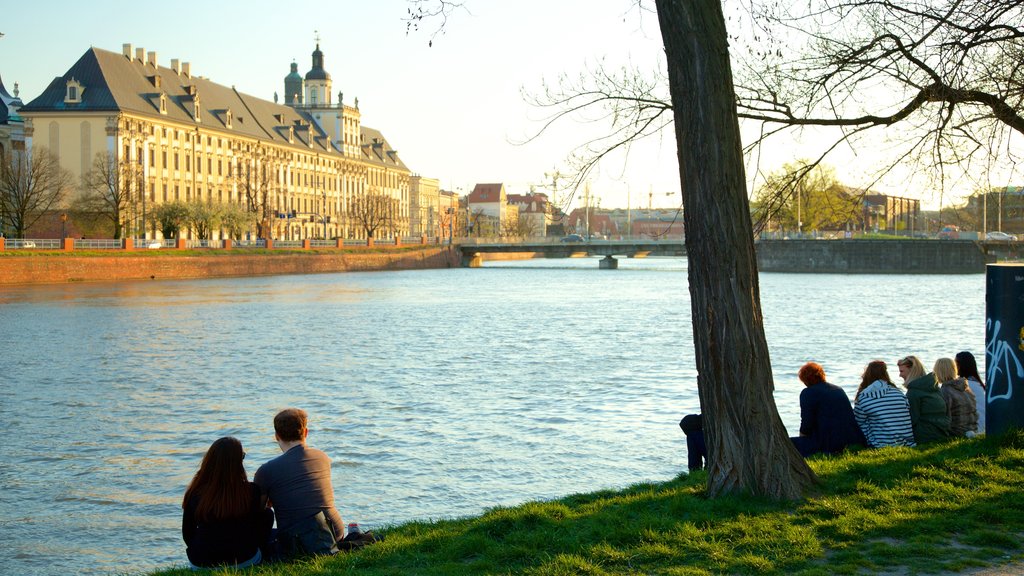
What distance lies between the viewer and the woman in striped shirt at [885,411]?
10.9m

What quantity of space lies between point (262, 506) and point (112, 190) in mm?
80611

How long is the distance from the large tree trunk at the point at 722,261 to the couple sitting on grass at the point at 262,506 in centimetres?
302

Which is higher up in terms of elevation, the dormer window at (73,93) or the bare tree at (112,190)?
the dormer window at (73,93)

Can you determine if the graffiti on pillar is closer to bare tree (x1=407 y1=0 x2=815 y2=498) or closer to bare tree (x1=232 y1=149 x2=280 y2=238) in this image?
bare tree (x1=407 y1=0 x2=815 y2=498)

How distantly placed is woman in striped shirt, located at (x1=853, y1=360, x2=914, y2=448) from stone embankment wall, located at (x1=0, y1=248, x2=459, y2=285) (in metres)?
56.0

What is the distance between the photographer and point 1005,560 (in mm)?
7051

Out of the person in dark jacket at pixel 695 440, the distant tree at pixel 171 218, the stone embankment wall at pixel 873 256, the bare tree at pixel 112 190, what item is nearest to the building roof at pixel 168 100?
the bare tree at pixel 112 190

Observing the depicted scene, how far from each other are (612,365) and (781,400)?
749 cm

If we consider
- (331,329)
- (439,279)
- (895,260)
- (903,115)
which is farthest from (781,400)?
(895,260)

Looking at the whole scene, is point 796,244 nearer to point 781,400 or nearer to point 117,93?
point 117,93

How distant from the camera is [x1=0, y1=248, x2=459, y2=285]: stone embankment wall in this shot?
200ft

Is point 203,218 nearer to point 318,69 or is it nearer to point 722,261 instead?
point 318,69

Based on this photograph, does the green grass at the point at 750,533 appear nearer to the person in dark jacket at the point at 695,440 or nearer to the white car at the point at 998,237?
the person in dark jacket at the point at 695,440

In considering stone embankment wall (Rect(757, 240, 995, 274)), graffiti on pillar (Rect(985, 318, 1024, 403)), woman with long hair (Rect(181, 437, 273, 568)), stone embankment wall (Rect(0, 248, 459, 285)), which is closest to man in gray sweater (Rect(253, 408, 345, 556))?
woman with long hair (Rect(181, 437, 273, 568))
